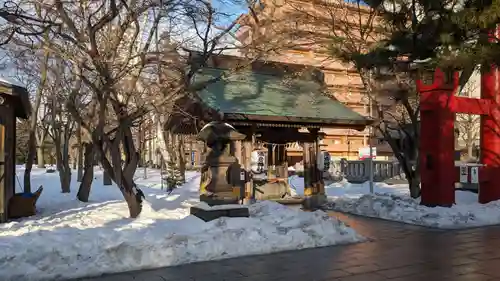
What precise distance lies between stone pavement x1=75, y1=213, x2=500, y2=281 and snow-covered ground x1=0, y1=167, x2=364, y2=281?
1.10 ft

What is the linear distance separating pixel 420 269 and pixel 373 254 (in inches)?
48.1

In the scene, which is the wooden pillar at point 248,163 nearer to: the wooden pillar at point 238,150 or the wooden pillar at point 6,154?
the wooden pillar at point 238,150

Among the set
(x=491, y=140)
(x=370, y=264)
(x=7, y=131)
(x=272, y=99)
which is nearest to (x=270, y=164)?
(x=272, y=99)

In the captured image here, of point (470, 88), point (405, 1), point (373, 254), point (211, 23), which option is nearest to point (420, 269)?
point (373, 254)

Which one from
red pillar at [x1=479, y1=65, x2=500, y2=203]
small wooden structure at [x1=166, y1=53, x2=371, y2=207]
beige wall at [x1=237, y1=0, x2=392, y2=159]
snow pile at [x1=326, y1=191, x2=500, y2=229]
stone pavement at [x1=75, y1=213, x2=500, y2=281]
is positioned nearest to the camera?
stone pavement at [x1=75, y1=213, x2=500, y2=281]

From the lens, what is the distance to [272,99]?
49.7 ft

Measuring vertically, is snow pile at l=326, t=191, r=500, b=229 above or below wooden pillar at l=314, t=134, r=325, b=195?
below

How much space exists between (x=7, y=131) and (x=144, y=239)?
5.60m

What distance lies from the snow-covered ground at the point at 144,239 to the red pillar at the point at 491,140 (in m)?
6.16

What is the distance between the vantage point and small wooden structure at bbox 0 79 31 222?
432 inches

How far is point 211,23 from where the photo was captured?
1119 cm

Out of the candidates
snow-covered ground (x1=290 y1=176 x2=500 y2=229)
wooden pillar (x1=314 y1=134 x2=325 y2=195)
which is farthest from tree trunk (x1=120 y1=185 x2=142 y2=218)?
wooden pillar (x1=314 y1=134 x2=325 y2=195)

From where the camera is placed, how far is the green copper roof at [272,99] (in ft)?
45.3

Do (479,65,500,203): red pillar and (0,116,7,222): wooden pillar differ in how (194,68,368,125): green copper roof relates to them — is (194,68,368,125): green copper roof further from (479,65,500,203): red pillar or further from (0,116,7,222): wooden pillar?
(0,116,7,222): wooden pillar
